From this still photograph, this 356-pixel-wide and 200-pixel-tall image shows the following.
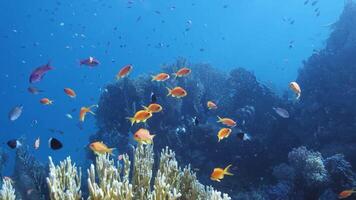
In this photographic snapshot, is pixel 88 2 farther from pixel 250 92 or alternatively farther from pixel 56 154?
pixel 250 92

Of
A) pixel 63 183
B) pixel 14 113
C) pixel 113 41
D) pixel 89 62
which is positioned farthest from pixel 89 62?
pixel 113 41

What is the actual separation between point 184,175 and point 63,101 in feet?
444

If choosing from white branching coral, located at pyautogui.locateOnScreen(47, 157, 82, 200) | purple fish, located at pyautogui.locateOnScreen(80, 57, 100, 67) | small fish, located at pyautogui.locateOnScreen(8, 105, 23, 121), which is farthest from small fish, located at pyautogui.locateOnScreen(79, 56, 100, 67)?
white branching coral, located at pyautogui.locateOnScreen(47, 157, 82, 200)

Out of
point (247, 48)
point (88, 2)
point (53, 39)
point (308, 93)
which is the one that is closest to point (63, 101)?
point (53, 39)

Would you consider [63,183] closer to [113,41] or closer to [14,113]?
[14,113]

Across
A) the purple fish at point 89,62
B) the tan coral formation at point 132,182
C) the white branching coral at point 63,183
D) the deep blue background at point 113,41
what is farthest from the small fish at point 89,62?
the deep blue background at point 113,41

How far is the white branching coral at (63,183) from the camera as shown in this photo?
3985 mm

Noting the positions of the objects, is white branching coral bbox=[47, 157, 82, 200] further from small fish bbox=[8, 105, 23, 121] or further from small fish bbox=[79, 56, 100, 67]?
small fish bbox=[8, 105, 23, 121]

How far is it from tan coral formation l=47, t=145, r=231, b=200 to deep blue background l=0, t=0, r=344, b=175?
8466 cm

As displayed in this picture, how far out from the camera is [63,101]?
134000mm

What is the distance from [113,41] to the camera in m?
145

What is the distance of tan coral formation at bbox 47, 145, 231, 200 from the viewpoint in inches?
156

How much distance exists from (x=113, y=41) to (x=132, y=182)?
144216 millimetres

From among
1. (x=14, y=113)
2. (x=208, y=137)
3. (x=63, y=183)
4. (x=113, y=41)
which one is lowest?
(x=63, y=183)
